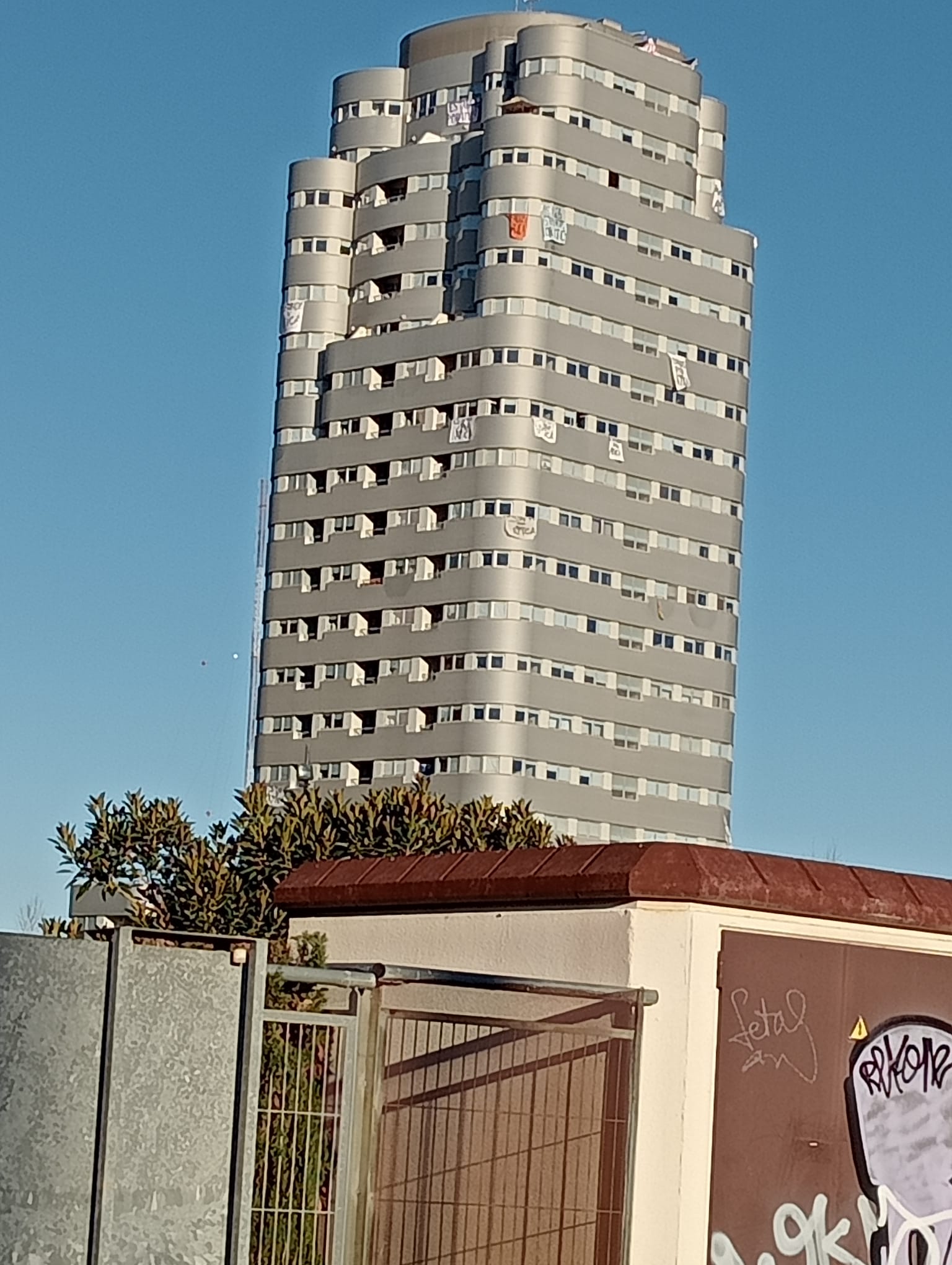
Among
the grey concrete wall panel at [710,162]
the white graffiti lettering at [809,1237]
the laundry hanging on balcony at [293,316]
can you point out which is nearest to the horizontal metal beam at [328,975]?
the white graffiti lettering at [809,1237]

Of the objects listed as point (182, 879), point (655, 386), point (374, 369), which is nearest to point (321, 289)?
point (374, 369)

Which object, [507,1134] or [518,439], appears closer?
[507,1134]

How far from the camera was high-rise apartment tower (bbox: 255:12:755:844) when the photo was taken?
110 m

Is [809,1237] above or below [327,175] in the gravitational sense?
below

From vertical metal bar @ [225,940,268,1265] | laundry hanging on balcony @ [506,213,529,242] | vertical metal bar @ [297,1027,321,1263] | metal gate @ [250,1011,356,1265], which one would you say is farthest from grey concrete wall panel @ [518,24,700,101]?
vertical metal bar @ [225,940,268,1265]

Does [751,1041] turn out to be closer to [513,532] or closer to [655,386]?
[513,532]

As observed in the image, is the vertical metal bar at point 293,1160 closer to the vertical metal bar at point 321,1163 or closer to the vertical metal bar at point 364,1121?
the vertical metal bar at point 321,1163

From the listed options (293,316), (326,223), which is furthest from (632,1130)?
(326,223)

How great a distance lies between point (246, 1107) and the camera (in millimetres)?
8055

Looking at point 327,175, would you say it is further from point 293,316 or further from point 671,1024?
point 671,1024

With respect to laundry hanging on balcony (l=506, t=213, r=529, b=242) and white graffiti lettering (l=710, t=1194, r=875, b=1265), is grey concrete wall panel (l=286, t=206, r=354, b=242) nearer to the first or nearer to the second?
laundry hanging on balcony (l=506, t=213, r=529, b=242)

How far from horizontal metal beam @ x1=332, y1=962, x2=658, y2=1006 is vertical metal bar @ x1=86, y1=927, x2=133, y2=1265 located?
45.3 inches

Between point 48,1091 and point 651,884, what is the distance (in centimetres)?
324

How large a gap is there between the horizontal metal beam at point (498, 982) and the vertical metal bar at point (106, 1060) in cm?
115
